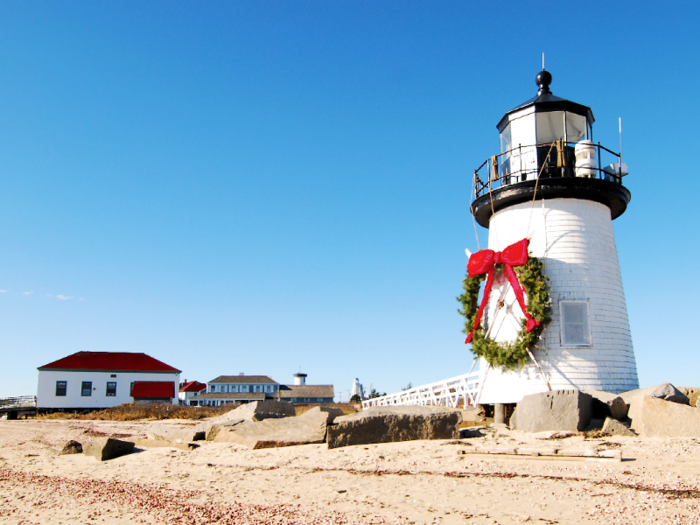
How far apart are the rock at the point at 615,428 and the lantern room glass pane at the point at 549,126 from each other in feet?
27.0

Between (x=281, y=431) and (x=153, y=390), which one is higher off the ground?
(x=153, y=390)

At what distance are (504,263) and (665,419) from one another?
5.62 metres

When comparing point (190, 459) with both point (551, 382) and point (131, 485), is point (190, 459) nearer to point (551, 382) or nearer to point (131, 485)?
point (131, 485)

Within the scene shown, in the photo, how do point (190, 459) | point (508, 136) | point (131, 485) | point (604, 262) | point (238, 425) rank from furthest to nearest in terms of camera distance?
point (508, 136) → point (604, 262) → point (238, 425) → point (190, 459) → point (131, 485)

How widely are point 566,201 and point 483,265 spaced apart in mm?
2780

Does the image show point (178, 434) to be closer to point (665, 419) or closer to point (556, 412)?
point (556, 412)

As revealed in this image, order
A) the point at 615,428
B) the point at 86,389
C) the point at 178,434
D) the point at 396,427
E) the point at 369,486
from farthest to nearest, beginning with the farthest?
the point at 86,389 < the point at 178,434 < the point at 396,427 < the point at 615,428 < the point at 369,486

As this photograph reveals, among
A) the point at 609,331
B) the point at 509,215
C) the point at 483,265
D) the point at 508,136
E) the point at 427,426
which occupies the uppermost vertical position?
the point at 508,136

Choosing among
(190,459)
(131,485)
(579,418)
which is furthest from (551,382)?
(131,485)

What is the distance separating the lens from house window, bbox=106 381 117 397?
45.4 meters

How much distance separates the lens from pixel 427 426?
1259cm

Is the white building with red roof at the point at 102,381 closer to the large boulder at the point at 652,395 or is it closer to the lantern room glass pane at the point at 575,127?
the lantern room glass pane at the point at 575,127

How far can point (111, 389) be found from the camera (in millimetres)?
45531

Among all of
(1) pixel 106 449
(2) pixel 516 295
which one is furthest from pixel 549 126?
(1) pixel 106 449
